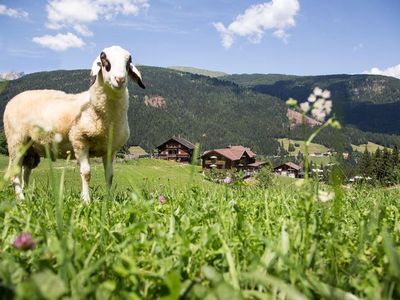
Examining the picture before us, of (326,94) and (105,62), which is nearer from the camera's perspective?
(326,94)

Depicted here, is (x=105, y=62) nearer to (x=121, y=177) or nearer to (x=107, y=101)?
(x=107, y=101)

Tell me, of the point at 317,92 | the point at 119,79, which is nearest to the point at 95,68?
the point at 119,79

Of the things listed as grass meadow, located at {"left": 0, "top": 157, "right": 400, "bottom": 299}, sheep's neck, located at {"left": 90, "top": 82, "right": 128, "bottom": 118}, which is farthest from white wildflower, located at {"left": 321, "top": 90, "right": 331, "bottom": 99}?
sheep's neck, located at {"left": 90, "top": 82, "right": 128, "bottom": 118}

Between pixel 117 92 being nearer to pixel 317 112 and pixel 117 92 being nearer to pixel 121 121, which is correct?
pixel 121 121

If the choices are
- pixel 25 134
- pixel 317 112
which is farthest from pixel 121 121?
pixel 317 112

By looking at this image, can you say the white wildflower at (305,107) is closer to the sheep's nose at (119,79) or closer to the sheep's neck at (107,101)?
the sheep's nose at (119,79)

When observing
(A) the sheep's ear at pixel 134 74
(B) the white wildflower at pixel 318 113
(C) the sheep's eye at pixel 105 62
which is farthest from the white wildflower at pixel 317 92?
(A) the sheep's ear at pixel 134 74

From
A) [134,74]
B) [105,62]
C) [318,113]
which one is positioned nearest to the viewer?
[318,113]

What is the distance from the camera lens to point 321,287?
5.57ft

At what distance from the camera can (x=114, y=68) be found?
764cm

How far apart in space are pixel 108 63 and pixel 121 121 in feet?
3.72

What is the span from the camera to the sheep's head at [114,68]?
24.6 ft

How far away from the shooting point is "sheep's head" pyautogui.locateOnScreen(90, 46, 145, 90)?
7506 millimetres

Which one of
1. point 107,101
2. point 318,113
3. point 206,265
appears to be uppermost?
point 318,113
